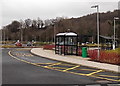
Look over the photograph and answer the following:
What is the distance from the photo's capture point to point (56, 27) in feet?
257

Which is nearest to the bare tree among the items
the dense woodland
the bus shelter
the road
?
the dense woodland

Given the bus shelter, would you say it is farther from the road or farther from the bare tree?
the bare tree

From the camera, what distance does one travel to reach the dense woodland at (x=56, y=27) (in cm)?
7381

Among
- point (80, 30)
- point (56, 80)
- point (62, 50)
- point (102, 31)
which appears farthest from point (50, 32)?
point (56, 80)

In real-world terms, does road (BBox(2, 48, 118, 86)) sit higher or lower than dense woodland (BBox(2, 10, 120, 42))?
lower

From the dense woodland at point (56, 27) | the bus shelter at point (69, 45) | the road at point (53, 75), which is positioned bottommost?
the road at point (53, 75)

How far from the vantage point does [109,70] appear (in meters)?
11.4

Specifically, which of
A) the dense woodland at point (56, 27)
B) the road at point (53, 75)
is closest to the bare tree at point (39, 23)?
the dense woodland at point (56, 27)

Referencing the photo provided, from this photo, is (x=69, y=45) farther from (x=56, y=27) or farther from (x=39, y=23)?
(x=39, y=23)

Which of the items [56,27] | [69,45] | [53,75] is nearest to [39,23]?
[56,27]

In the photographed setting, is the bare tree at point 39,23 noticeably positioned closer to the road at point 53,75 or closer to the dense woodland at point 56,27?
the dense woodland at point 56,27

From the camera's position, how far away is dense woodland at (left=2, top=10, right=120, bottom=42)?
73812 millimetres

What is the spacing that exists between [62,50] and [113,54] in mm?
9411

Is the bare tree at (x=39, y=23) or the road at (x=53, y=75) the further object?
the bare tree at (x=39, y=23)
